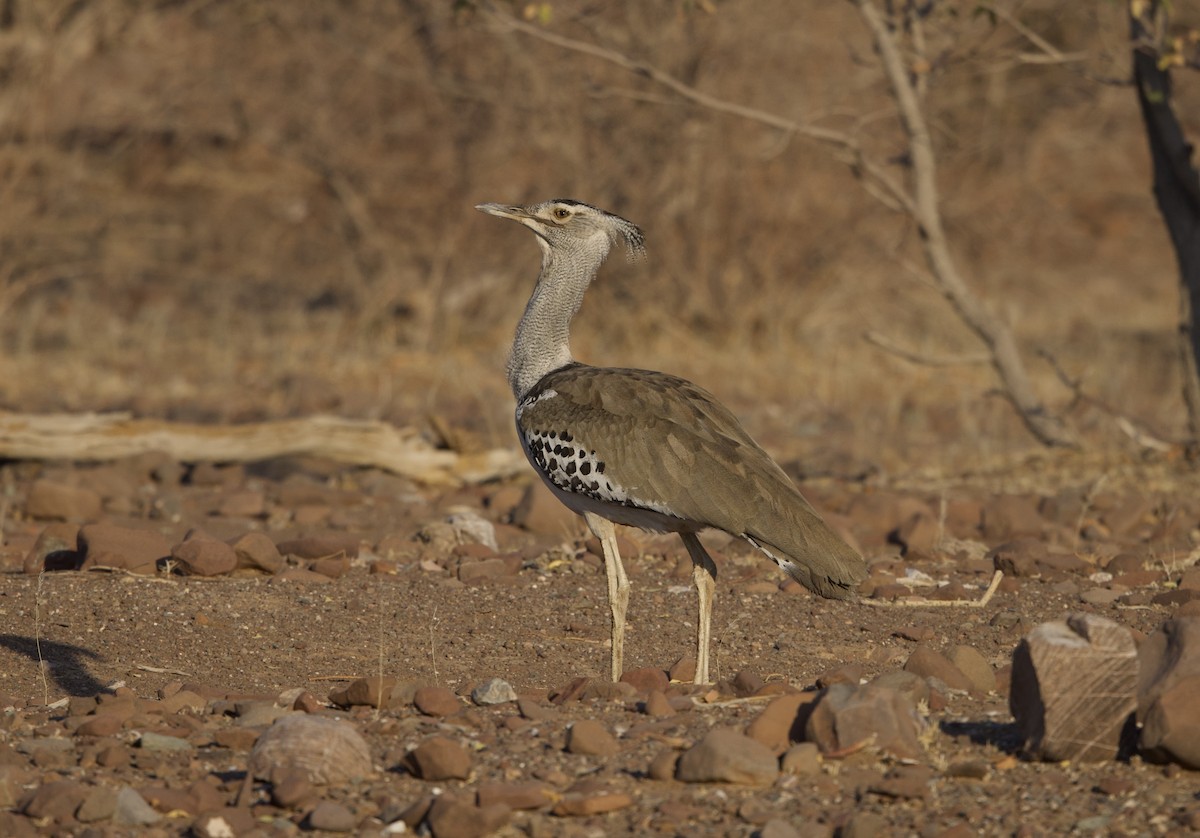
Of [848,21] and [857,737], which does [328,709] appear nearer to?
[857,737]

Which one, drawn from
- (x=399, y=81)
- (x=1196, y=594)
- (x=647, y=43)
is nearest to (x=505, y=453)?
(x=1196, y=594)

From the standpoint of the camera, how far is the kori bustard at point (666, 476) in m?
4.00

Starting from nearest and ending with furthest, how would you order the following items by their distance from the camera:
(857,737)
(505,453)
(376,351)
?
(857,737) → (505,453) → (376,351)

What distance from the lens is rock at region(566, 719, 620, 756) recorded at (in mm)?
3223

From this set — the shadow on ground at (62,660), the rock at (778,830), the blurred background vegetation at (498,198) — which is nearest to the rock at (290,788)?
the rock at (778,830)

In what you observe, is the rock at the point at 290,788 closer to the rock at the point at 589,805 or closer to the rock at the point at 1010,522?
the rock at the point at 589,805

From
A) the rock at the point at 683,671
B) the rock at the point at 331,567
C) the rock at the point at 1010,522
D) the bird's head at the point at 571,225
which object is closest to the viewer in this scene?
the rock at the point at 683,671

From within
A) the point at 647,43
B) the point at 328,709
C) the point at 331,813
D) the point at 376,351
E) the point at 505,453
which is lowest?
the point at 376,351

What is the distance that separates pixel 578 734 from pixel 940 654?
114cm

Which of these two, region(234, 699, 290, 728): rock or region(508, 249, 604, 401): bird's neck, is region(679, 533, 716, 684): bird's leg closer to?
region(508, 249, 604, 401): bird's neck

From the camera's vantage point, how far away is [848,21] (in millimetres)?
10711

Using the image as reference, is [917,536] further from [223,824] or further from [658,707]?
[223,824]

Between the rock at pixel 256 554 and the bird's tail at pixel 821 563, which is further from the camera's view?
the rock at pixel 256 554

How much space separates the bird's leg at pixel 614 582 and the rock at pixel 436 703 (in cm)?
67
